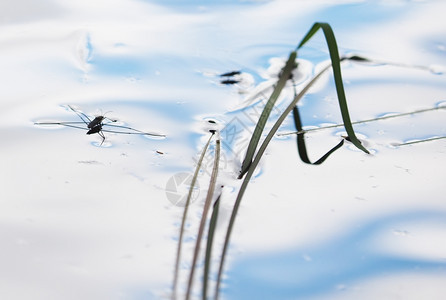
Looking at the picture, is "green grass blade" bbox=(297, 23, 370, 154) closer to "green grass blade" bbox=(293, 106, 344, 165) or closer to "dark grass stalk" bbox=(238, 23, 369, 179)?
"dark grass stalk" bbox=(238, 23, 369, 179)

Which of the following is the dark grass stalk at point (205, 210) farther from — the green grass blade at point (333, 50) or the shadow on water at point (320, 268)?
the green grass blade at point (333, 50)

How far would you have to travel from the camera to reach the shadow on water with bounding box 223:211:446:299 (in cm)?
104

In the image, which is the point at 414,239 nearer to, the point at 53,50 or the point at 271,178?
the point at 271,178

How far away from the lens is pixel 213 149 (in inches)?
53.0

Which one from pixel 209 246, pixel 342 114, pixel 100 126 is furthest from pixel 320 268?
pixel 100 126

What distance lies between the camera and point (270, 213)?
1190 mm

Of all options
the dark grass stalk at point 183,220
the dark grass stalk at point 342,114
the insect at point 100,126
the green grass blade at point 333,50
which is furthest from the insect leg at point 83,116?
the green grass blade at point 333,50

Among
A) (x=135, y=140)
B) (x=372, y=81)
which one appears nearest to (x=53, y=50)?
(x=135, y=140)

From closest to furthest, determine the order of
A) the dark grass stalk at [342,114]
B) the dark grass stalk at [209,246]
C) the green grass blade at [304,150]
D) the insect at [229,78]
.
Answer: the dark grass stalk at [209,246], the dark grass stalk at [342,114], the green grass blade at [304,150], the insect at [229,78]

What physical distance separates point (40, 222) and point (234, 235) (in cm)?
34

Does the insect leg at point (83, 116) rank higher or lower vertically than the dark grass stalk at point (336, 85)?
lower

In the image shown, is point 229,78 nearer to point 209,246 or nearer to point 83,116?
point 83,116

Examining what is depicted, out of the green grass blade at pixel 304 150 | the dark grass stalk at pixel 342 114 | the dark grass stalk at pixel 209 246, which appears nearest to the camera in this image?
the dark grass stalk at pixel 209 246

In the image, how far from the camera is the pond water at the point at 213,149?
1068 mm
